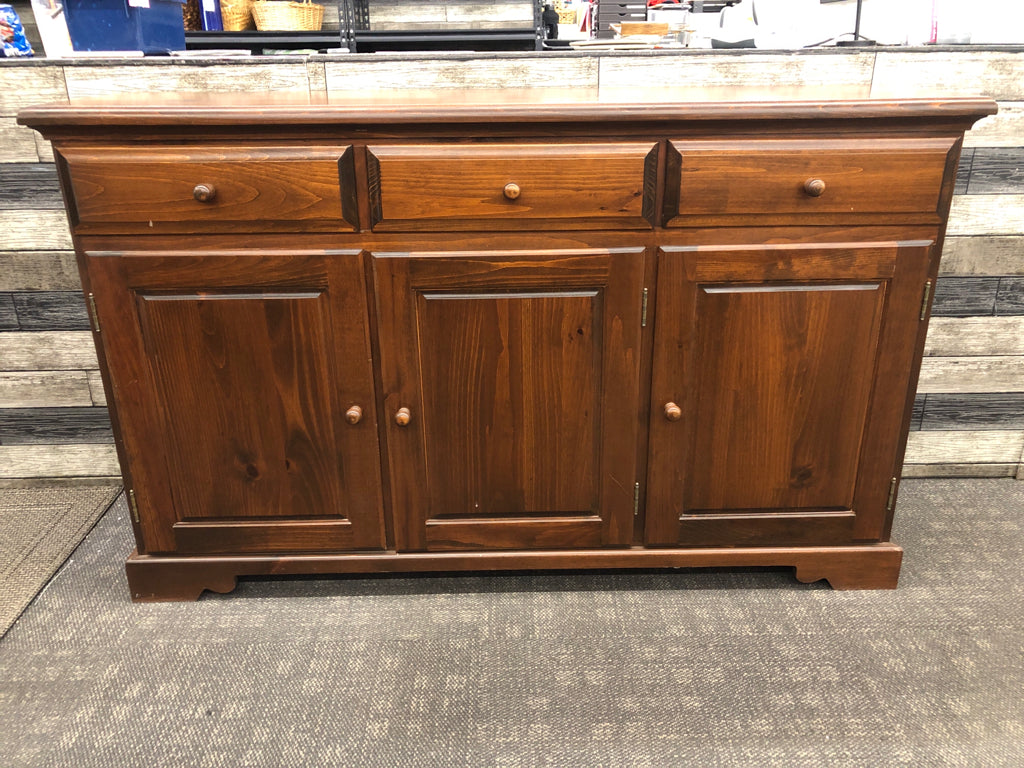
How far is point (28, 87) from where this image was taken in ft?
4.99

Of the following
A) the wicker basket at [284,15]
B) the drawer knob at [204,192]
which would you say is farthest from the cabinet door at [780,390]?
the wicker basket at [284,15]

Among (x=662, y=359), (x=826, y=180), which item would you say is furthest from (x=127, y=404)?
(x=826, y=180)

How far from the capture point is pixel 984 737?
109cm

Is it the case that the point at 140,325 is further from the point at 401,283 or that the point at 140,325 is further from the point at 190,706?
the point at 190,706

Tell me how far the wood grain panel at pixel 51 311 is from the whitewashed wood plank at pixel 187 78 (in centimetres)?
46

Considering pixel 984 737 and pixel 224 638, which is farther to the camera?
pixel 224 638

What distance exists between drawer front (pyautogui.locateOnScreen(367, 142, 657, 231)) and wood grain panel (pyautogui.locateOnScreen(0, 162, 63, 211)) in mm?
941

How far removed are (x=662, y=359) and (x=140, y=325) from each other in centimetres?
90

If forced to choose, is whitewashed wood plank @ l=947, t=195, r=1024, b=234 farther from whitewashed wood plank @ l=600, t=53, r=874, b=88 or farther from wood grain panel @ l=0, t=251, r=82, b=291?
wood grain panel @ l=0, t=251, r=82, b=291

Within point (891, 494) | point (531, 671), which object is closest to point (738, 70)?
point (891, 494)

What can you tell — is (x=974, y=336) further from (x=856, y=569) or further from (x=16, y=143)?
(x=16, y=143)

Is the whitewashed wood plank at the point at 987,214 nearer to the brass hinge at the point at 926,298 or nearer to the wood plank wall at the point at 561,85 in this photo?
the wood plank wall at the point at 561,85

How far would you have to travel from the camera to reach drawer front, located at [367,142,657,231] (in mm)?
1114

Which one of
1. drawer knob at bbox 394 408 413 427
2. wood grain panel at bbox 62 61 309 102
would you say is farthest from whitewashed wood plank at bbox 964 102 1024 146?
wood grain panel at bbox 62 61 309 102
